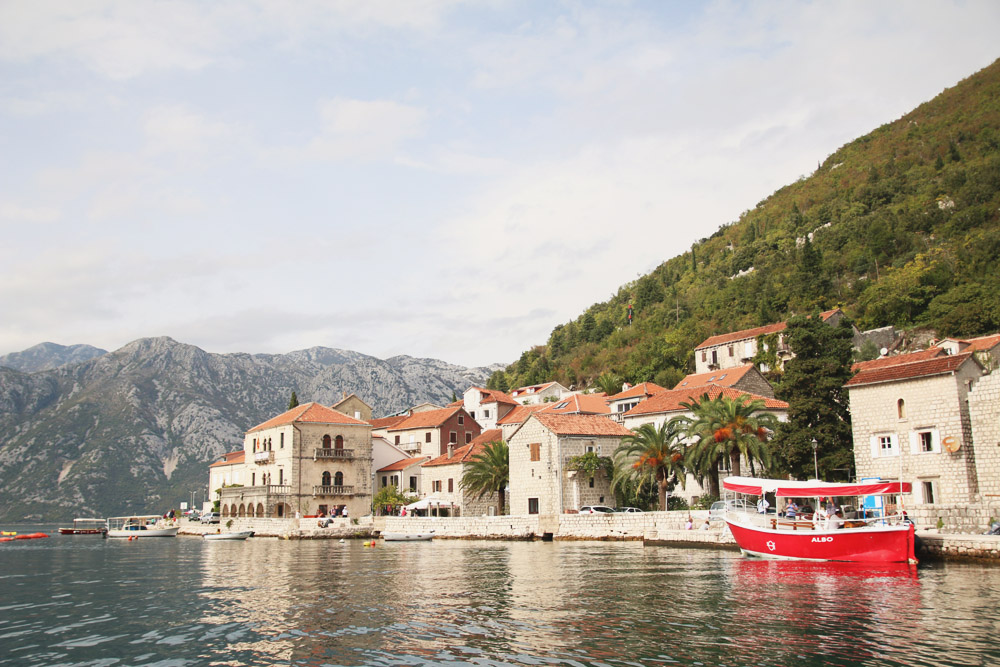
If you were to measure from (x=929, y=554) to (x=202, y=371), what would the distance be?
19179 cm

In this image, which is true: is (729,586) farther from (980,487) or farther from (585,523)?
(585,523)

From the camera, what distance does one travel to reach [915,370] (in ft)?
114

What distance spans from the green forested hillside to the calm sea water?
48.9 metres

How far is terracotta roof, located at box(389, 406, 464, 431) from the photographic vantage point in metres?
80.1

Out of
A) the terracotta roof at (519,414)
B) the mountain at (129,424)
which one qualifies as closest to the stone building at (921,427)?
the terracotta roof at (519,414)

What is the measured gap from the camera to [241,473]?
85062 millimetres

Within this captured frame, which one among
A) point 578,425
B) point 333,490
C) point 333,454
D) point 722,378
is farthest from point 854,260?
point 333,490

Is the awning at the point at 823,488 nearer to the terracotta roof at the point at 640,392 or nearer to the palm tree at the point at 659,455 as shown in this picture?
the palm tree at the point at 659,455

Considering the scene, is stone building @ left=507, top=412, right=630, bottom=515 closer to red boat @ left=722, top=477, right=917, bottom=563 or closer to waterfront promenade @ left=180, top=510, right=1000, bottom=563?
waterfront promenade @ left=180, top=510, right=1000, bottom=563

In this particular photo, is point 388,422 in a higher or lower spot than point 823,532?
higher

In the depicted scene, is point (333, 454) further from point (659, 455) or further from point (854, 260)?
point (854, 260)

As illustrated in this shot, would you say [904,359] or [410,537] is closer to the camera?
[904,359]

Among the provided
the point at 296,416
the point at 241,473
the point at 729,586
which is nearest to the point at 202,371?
the point at 241,473

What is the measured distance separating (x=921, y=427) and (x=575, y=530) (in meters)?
18.9
